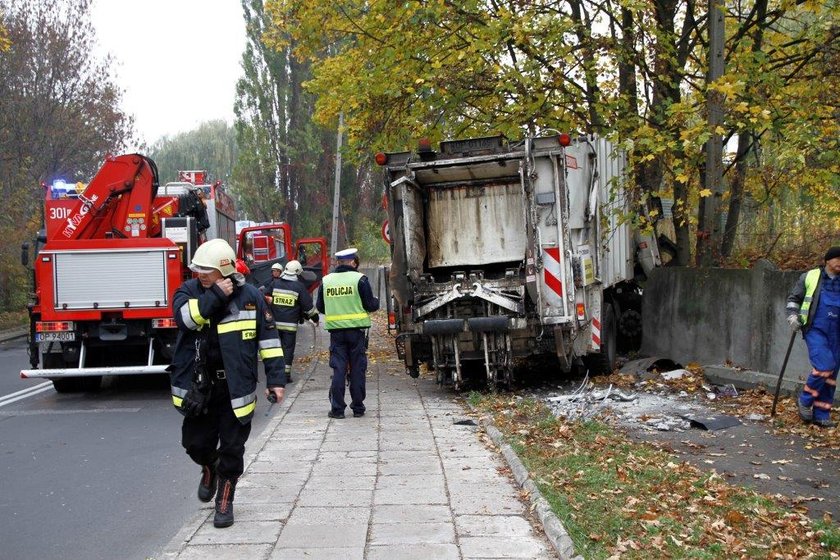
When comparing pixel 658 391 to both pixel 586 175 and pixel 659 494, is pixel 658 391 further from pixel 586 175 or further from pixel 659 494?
pixel 659 494

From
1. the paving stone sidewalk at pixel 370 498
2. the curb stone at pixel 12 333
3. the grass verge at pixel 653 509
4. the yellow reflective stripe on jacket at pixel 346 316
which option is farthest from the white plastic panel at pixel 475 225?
the curb stone at pixel 12 333

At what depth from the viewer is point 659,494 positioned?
20.3ft

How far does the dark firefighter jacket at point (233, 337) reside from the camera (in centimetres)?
573

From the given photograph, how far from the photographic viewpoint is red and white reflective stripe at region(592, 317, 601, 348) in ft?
38.8

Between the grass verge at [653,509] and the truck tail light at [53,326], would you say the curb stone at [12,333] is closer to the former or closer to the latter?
the truck tail light at [53,326]

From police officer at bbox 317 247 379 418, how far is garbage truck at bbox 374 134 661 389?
1208 millimetres

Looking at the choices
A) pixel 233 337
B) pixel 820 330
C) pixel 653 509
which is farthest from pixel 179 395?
pixel 820 330

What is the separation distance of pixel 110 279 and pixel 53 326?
3.13 feet

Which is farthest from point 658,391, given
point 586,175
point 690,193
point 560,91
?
point 560,91

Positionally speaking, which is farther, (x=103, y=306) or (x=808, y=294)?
(x=103, y=306)

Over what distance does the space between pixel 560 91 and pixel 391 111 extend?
3.05 m

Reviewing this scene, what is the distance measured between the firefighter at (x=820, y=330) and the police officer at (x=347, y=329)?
14.6 feet

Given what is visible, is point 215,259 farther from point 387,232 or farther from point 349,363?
point 387,232

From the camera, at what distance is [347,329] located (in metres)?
10.1
